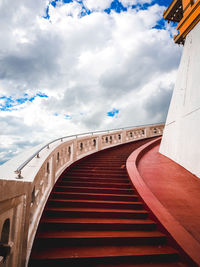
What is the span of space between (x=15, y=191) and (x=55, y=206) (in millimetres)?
2532

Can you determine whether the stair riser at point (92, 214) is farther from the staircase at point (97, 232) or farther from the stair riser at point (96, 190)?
the stair riser at point (96, 190)

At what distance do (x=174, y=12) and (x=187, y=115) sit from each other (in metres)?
8.94

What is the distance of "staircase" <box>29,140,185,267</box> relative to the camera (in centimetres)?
249

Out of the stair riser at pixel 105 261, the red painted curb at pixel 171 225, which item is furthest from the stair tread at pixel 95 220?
the stair riser at pixel 105 261

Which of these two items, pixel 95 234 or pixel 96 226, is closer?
pixel 95 234

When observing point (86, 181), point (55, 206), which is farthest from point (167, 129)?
point (55, 206)

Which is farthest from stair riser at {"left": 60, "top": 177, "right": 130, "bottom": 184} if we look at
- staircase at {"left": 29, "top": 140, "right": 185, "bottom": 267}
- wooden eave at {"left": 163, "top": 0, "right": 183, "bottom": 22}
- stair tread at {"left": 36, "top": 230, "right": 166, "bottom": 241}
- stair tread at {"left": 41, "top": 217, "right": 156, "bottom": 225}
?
wooden eave at {"left": 163, "top": 0, "right": 183, "bottom": 22}

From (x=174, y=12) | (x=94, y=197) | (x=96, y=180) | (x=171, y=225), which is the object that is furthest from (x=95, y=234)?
(x=174, y=12)

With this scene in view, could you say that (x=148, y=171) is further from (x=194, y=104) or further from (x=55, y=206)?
(x=55, y=206)

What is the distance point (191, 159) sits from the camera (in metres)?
5.66

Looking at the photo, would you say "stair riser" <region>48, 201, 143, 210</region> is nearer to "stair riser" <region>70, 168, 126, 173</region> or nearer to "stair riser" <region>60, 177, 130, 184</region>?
"stair riser" <region>60, 177, 130, 184</region>

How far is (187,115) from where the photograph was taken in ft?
21.1

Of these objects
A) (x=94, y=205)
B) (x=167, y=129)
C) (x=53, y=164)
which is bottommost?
(x=94, y=205)

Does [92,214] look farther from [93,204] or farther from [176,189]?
[176,189]
